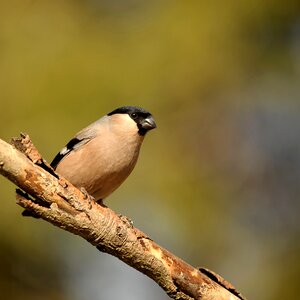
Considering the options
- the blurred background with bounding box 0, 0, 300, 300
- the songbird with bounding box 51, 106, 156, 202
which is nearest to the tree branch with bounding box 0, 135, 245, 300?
the songbird with bounding box 51, 106, 156, 202

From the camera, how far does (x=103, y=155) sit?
4.43 m

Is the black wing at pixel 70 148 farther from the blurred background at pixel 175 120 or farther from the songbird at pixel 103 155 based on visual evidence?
the blurred background at pixel 175 120

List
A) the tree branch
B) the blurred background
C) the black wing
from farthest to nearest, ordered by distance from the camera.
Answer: the blurred background < the black wing < the tree branch

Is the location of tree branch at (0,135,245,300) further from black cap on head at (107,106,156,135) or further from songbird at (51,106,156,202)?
black cap on head at (107,106,156,135)

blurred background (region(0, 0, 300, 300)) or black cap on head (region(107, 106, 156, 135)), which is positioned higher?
blurred background (region(0, 0, 300, 300))

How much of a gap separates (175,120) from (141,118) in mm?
1936

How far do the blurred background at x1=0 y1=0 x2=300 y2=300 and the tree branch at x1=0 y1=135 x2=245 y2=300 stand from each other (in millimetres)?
1917

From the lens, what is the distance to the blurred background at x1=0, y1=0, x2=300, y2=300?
585 cm

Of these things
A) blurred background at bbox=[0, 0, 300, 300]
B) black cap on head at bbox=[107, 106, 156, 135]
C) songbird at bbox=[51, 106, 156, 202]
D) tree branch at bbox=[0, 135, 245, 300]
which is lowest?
tree branch at bbox=[0, 135, 245, 300]

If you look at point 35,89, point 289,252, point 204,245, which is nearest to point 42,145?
point 35,89

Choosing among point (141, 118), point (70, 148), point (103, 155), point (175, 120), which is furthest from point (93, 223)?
point (175, 120)

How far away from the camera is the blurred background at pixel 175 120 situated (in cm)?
585

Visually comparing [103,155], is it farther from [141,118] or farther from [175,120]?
[175,120]

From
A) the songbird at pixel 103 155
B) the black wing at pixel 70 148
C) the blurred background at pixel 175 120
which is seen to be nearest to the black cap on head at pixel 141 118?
the songbird at pixel 103 155
